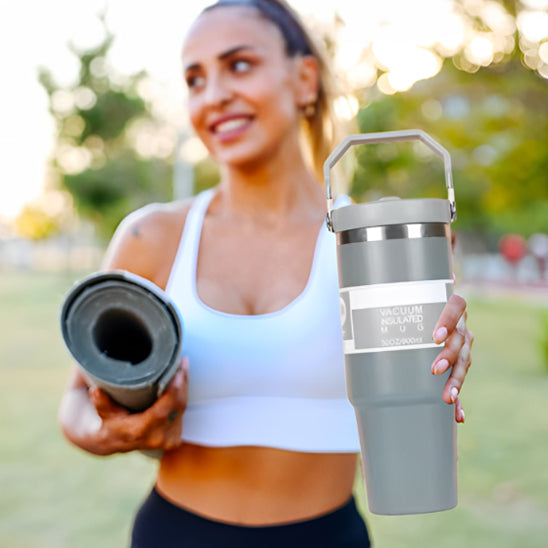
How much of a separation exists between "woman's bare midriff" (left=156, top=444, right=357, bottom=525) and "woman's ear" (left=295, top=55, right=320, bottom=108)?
95cm

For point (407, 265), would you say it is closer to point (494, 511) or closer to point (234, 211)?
point (234, 211)

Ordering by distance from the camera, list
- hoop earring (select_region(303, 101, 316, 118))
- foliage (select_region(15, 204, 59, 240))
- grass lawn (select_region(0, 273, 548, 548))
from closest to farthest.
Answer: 1. hoop earring (select_region(303, 101, 316, 118))
2. grass lawn (select_region(0, 273, 548, 548))
3. foliage (select_region(15, 204, 59, 240))

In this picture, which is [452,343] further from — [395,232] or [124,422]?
[124,422]

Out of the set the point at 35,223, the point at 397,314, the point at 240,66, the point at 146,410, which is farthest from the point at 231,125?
the point at 35,223

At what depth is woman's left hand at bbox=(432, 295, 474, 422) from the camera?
1140mm

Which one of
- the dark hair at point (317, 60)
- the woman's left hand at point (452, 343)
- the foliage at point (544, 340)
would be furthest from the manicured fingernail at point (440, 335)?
the foliage at point (544, 340)

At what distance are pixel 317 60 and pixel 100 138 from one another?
20.8m

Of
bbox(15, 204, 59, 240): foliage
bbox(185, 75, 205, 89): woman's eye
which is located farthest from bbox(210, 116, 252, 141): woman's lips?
bbox(15, 204, 59, 240): foliage

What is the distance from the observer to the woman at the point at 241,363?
1.68 metres

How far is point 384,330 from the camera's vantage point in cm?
114

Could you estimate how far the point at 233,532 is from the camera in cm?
168

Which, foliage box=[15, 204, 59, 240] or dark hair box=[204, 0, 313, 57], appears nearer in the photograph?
dark hair box=[204, 0, 313, 57]

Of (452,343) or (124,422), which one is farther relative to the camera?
(124,422)

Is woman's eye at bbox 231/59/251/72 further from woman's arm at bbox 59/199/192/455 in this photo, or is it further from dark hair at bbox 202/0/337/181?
woman's arm at bbox 59/199/192/455
